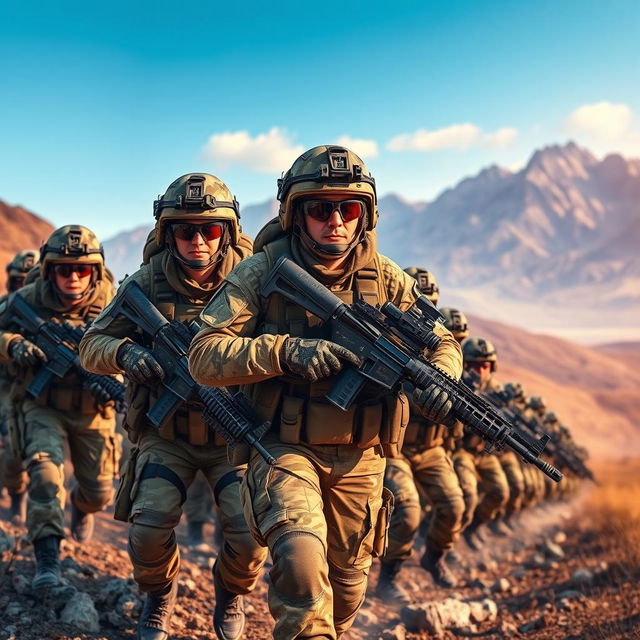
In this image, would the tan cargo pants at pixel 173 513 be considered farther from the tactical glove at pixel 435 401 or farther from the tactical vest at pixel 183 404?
the tactical glove at pixel 435 401

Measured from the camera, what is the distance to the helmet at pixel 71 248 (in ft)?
21.2

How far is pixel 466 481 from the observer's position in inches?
349

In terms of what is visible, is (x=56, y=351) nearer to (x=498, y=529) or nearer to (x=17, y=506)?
(x=17, y=506)

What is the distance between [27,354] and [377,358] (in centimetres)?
342

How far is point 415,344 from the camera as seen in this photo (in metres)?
4.11

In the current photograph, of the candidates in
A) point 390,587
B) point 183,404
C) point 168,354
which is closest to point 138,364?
point 168,354

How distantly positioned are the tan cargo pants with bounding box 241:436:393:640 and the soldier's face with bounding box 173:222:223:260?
4.99ft

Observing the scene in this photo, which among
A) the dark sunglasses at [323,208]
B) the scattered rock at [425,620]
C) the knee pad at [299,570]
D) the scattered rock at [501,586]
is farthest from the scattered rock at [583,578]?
the dark sunglasses at [323,208]

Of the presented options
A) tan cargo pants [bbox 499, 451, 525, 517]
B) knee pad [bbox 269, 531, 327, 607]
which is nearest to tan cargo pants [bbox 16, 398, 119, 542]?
knee pad [bbox 269, 531, 327, 607]

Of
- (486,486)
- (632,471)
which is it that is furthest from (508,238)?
(486,486)

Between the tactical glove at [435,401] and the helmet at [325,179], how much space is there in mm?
887

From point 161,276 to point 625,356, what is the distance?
83315mm

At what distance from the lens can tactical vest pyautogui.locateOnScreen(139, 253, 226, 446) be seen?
501 centimetres

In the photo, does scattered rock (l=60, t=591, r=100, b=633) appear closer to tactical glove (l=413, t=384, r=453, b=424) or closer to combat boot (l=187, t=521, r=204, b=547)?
tactical glove (l=413, t=384, r=453, b=424)
